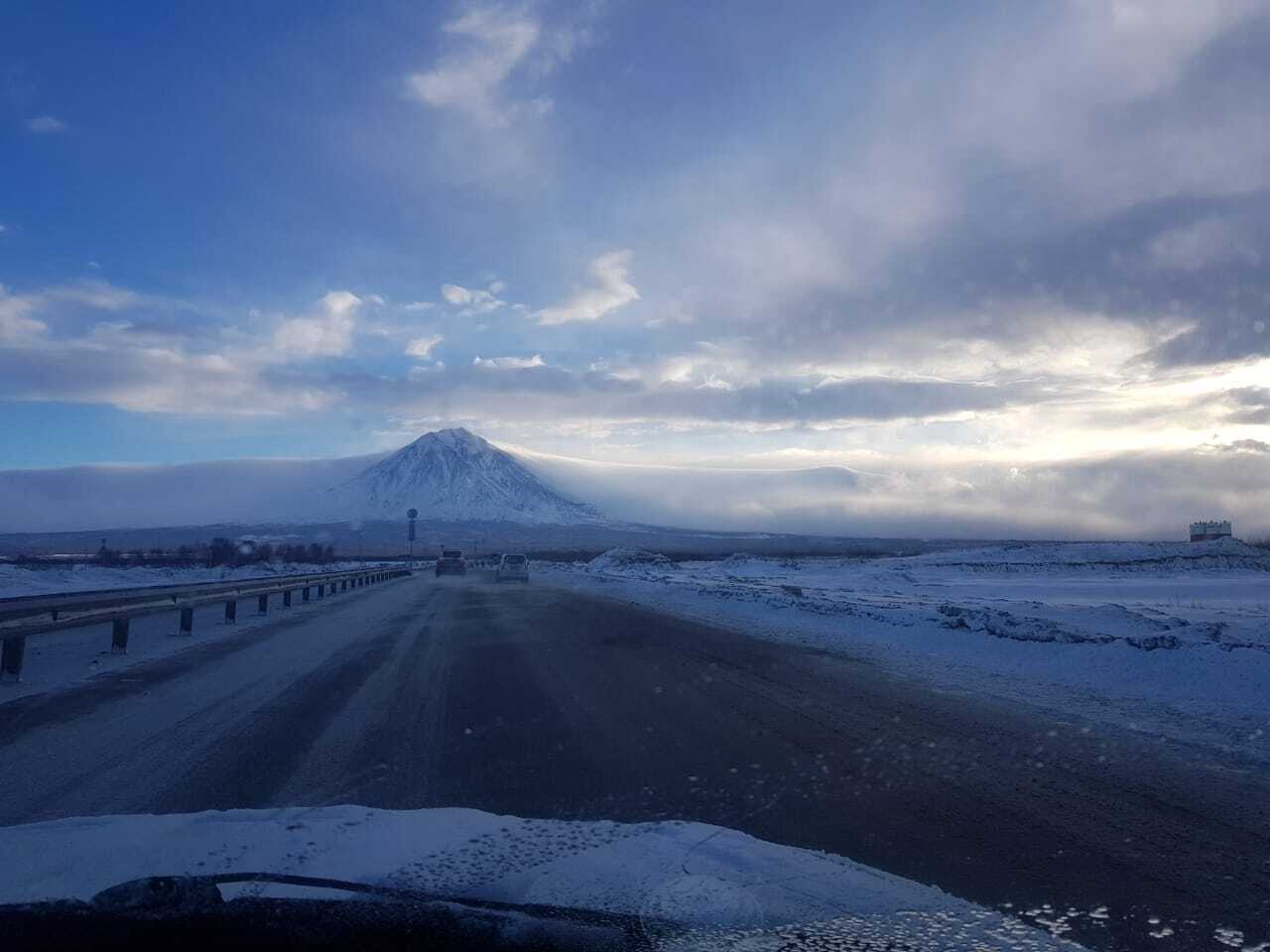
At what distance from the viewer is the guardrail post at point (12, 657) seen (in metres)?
13.9

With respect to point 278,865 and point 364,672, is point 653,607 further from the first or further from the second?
point 278,865

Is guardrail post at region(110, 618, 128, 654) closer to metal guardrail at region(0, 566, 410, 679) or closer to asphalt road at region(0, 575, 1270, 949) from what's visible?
metal guardrail at region(0, 566, 410, 679)

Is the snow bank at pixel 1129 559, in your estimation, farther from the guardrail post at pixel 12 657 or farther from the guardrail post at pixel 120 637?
the guardrail post at pixel 12 657

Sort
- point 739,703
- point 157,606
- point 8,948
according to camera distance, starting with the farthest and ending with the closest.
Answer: point 157,606 < point 739,703 < point 8,948

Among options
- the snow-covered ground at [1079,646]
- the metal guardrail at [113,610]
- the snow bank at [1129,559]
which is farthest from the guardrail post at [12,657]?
the snow bank at [1129,559]

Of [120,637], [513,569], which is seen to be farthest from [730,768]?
[513,569]

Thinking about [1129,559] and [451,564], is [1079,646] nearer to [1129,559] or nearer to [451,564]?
[451,564]

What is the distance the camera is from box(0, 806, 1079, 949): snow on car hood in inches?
172

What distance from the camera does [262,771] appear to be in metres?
7.57

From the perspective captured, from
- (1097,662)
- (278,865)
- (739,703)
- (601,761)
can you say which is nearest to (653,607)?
(1097,662)

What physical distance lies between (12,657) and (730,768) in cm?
1121

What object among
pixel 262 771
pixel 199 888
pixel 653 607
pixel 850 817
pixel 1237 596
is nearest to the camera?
pixel 199 888

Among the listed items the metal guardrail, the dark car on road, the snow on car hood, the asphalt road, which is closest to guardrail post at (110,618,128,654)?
the metal guardrail

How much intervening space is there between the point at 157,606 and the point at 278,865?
16194 mm
